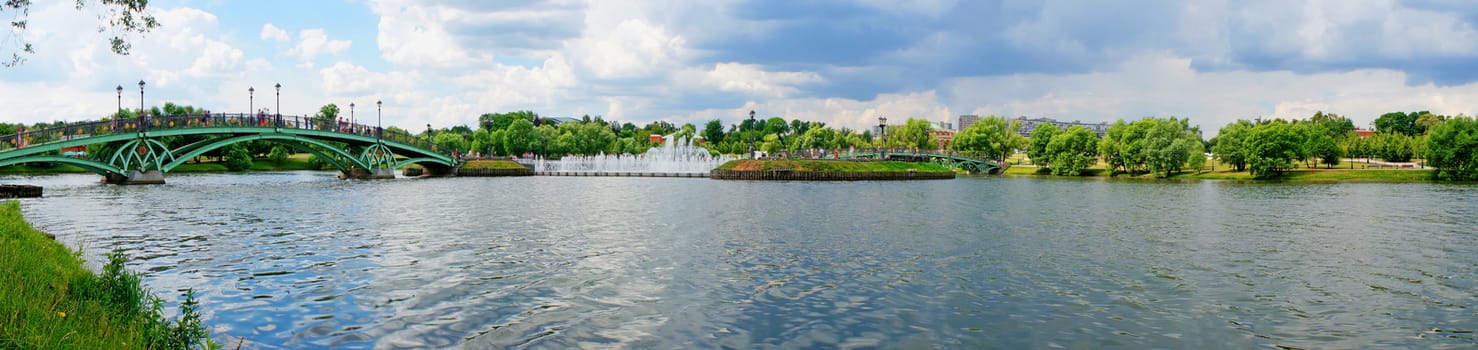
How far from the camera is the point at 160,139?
64.6 m

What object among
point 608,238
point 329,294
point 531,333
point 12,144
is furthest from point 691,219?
point 12,144

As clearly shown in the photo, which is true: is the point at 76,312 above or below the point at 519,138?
below

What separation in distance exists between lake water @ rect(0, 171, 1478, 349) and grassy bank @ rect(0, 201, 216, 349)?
1632 mm

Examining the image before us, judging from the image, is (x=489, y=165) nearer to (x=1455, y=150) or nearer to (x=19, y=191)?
(x=19, y=191)

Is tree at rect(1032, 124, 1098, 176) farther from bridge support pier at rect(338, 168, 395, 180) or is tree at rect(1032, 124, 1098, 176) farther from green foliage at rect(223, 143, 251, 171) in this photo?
green foliage at rect(223, 143, 251, 171)

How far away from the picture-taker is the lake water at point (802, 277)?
1298 cm

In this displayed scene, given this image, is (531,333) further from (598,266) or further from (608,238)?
(608,238)

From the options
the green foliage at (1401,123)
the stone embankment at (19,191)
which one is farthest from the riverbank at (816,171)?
the green foliage at (1401,123)

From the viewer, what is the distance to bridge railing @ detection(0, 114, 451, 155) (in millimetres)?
55844

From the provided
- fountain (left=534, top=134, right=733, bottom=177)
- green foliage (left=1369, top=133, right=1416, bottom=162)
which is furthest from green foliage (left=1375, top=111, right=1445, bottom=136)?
fountain (left=534, top=134, right=733, bottom=177)

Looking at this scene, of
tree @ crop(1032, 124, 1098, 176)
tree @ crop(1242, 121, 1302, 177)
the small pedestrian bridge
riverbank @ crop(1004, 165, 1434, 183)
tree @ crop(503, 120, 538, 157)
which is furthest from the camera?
tree @ crop(503, 120, 538, 157)

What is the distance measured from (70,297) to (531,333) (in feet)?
19.7

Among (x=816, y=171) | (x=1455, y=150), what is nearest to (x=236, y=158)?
(x=816, y=171)

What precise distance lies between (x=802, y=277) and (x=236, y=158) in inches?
4399
